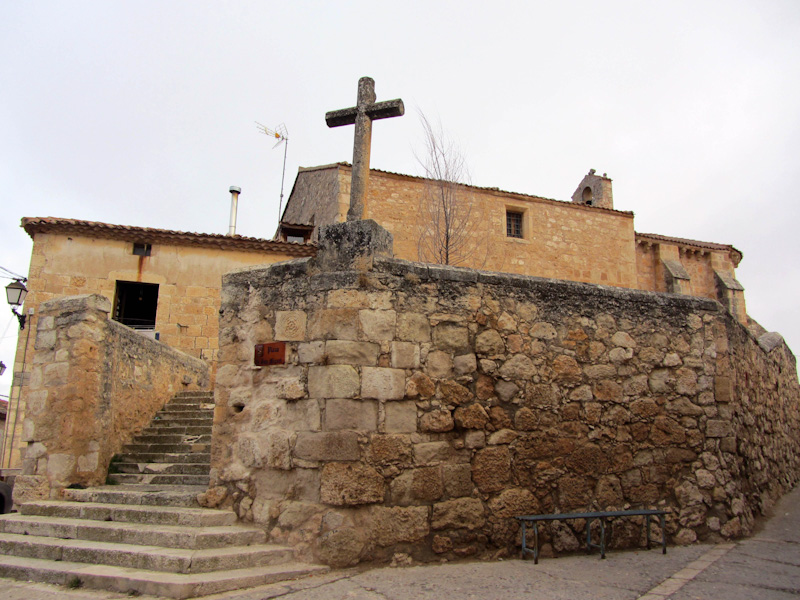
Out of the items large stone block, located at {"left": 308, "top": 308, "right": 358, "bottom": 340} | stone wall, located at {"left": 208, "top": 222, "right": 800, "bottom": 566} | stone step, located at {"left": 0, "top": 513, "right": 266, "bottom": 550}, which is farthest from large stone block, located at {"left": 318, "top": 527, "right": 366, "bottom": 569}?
large stone block, located at {"left": 308, "top": 308, "right": 358, "bottom": 340}

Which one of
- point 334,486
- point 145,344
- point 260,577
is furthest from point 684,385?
point 145,344

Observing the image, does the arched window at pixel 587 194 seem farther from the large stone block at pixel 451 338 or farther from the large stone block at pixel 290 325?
the large stone block at pixel 290 325

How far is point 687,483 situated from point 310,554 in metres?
3.81

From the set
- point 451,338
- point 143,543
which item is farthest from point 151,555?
point 451,338

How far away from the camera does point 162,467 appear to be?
6.02 m

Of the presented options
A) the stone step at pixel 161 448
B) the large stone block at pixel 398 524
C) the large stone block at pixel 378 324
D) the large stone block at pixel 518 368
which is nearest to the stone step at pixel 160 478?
the stone step at pixel 161 448

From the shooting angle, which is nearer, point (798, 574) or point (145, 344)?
point (798, 574)

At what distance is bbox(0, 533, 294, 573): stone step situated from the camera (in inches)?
152

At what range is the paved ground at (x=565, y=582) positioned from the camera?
12.2ft

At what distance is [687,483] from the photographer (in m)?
5.65

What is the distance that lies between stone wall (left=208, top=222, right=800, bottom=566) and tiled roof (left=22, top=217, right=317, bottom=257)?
10.0 m

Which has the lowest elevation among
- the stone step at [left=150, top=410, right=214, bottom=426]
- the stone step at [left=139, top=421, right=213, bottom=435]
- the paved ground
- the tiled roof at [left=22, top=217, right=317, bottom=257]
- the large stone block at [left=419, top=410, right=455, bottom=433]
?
the paved ground

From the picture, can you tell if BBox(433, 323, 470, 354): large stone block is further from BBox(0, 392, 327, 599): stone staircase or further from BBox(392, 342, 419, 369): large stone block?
BBox(0, 392, 327, 599): stone staircase

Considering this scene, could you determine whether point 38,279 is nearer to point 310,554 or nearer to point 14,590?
point 14,590
